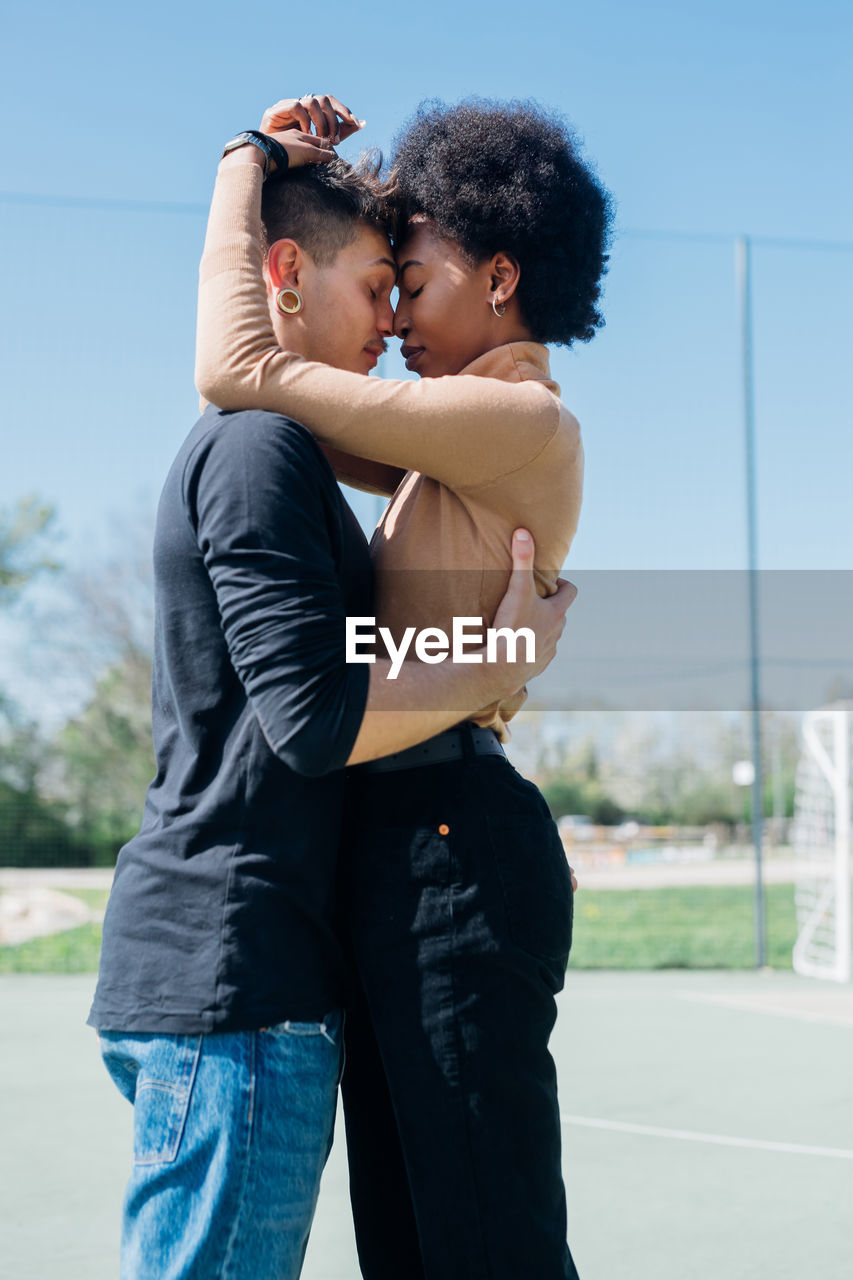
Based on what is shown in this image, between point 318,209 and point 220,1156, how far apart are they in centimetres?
99

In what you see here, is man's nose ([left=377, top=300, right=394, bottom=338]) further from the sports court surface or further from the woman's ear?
the sports court surface

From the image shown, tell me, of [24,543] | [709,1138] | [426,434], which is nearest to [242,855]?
[426,434]

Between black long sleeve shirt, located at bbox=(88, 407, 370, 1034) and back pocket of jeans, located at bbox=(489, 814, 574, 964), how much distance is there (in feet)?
0.55

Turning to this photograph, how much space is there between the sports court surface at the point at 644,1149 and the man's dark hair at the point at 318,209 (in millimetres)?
1097

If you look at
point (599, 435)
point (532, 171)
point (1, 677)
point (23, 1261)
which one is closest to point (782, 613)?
point (599, 435)

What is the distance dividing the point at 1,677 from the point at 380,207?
7.90m

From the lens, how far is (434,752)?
1.33 m

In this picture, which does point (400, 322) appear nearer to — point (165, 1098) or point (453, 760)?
point (453, 760)

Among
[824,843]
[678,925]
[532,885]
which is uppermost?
[532,885]

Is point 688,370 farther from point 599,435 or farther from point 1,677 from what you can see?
point 1,677

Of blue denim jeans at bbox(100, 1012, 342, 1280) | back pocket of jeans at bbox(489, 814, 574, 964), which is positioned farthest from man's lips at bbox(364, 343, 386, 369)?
blue denim jeans at bbox(100, 1012, 342, 1280)

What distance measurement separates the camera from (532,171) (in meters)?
1.53

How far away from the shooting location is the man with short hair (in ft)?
3.87

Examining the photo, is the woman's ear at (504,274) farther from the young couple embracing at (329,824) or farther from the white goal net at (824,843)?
the white goal net at (824,843)
